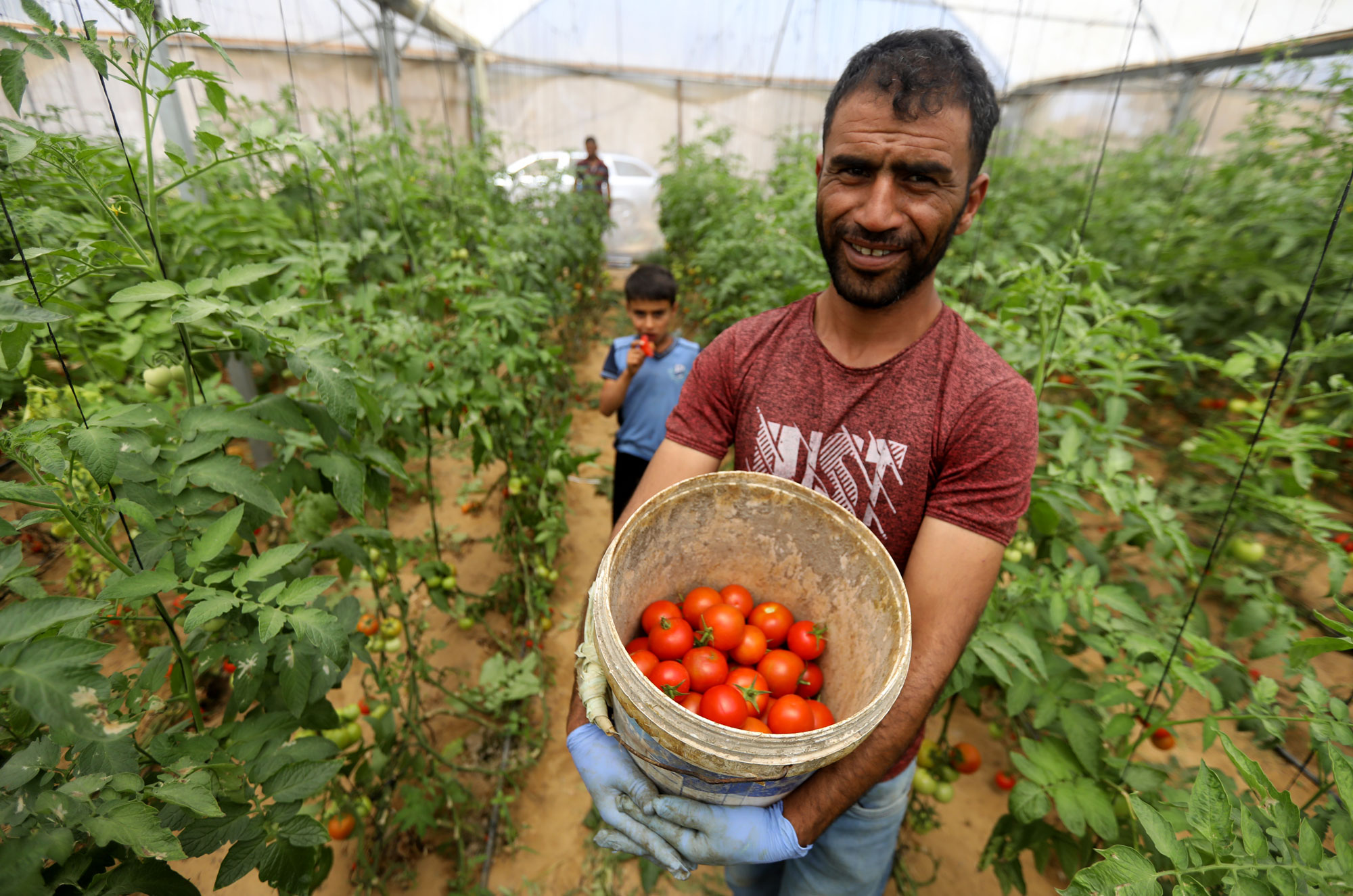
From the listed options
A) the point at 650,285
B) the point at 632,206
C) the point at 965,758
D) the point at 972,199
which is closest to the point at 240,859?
the point at 972,199

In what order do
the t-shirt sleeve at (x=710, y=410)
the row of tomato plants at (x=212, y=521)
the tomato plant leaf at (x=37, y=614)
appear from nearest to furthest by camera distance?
the tomato plant leaf at (x=37, y=614)
the row of tomato plants at (x=212, y=521)
the t-shirt sleeve at (x=710, y=410)

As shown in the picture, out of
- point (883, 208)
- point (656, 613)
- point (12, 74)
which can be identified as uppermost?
point (12, 74)

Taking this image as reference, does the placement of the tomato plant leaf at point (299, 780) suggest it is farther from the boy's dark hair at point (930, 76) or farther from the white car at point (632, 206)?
the white car at point (632, 206)

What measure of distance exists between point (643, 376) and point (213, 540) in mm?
2022

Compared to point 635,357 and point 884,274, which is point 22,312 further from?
point 635,357

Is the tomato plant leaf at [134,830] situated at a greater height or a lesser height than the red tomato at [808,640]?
greater

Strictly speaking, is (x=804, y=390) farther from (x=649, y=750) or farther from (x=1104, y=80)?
(x=1104, y=80)

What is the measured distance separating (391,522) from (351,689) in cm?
117

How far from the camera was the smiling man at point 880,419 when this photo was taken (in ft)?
3.30

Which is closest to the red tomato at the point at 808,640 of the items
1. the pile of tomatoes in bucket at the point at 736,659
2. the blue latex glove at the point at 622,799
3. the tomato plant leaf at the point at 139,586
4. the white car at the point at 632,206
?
the pile of tomatoes in bucket at the point at 736,659

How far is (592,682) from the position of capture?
100 centimetres

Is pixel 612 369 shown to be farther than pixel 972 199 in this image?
Yes

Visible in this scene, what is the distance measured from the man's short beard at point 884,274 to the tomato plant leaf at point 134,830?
1.28m

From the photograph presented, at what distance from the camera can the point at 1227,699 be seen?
1.91m
